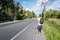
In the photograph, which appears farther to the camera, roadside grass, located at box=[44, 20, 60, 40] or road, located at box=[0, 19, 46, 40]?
road, located at box=[0, 19, 46, 40]

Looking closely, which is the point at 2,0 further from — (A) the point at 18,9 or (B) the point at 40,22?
(B) the point at 40,22

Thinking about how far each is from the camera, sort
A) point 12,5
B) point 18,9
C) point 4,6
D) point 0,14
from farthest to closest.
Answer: point 18,9 → point 12,5 → point 4,6 → point 0,14

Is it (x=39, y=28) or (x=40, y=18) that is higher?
(x=40, y=18)

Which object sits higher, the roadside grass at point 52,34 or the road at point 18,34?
the roadside grass at point 52,34

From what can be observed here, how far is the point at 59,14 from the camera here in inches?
5522

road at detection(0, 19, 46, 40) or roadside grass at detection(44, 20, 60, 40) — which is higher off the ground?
roadside grass at detection(44, 20, 60, 40)

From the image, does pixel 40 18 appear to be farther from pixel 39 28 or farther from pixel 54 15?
pixel 54 15

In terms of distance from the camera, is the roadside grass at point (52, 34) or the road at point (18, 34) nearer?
the roadside grass at point (52, 34)

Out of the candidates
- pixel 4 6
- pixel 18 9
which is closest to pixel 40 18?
pixel 4 6

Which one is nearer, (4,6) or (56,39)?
(56,39)

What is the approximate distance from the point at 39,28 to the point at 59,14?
124m

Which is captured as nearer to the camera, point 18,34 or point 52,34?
point 52,34

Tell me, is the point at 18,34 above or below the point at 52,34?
below

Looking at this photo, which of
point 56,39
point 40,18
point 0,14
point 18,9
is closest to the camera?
point 56,39
